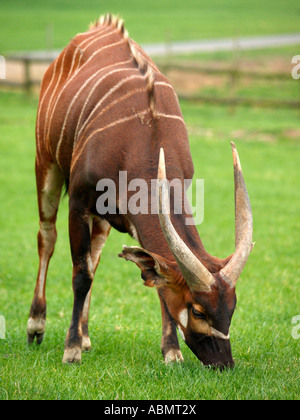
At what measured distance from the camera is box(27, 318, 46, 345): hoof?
5.80m

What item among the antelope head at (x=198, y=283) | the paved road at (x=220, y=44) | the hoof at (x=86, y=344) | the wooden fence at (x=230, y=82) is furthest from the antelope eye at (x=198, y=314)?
the paved road at (x=220, y=44)

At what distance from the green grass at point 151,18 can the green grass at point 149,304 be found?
62.1 ft

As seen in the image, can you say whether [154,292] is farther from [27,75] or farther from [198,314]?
[27,75]

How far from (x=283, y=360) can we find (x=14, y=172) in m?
9.69

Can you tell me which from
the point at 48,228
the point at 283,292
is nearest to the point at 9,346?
the point at 48,228

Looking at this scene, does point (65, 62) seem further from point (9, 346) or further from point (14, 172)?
point (14, 172)

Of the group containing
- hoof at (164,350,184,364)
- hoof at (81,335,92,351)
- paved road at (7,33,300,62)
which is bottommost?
hoof at (81,335,92,351)

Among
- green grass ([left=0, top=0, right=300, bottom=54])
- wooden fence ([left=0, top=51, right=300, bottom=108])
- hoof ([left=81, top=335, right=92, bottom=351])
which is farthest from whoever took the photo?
green grass ([left=0, top=0, right=300, bottom=54])

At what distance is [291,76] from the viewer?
20031mm

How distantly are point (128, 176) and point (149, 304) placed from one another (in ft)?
8.59

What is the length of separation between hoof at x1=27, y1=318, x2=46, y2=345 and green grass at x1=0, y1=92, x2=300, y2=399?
0.25 feet

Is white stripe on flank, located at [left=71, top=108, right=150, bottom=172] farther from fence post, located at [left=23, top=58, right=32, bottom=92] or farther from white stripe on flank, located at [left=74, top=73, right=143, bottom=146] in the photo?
fence post, located at [left=23, top=58, right=32, bottom=92]

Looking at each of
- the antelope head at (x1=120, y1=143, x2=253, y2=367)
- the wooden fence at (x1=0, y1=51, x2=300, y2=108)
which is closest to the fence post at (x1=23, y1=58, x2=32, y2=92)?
the wooden fence at (x1=0, y1=51, x2=300, y2=108)

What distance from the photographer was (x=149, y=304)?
7.19m
